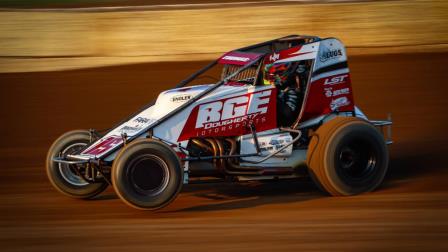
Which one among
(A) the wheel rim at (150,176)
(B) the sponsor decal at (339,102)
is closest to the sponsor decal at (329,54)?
(B) the sponsor decal at (339,102)

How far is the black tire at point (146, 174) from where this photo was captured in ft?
26.6

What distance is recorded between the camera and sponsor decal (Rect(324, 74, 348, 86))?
937cm

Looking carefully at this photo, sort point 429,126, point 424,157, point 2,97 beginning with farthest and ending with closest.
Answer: point 2,97 < point 429,126 < point 424,157

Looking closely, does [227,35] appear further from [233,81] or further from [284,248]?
[284,248]

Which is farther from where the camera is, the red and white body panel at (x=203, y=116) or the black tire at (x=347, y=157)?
the black tire at (x=347, y=157)

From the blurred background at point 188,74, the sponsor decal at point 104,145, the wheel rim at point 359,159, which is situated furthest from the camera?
the wheel rim at point 359,159

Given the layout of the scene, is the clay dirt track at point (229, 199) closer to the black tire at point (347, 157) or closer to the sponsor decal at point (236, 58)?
the black tire at point (347, 157)

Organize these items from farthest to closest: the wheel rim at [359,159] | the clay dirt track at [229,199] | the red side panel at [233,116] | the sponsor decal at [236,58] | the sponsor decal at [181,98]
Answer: the sponsor decal at [236,58], the wheel rim at [359,159], the sponsor decal at [181,98], the red side panel at [233,116], the clay dirt track at [229,199]

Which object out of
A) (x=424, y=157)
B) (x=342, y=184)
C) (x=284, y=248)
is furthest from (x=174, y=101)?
(x=424, y=157)

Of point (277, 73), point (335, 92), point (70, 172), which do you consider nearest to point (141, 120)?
point (70, 172)

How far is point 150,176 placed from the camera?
27.0ft

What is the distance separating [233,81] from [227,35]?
24.6 ft

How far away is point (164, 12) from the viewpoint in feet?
56.1

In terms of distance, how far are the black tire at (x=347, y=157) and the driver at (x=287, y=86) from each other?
436 mm
